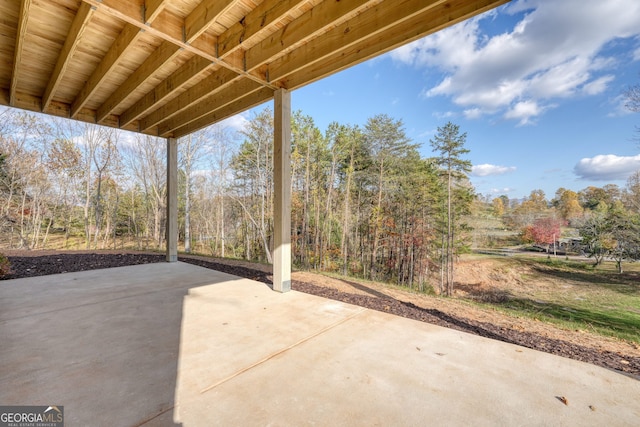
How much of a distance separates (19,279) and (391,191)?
12.5m

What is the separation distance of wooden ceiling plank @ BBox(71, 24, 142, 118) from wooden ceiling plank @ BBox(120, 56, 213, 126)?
67cm

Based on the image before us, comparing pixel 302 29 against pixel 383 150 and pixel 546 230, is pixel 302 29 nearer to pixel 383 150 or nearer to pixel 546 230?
pixel 383 150

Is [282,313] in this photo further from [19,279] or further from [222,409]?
[19,279]

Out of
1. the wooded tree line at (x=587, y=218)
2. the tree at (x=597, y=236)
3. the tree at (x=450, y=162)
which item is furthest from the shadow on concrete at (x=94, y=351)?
the tree at (x=597, y=236)

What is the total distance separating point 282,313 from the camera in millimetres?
2600

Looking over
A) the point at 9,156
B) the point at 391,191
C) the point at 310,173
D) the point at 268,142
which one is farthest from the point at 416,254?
the point at 9,156

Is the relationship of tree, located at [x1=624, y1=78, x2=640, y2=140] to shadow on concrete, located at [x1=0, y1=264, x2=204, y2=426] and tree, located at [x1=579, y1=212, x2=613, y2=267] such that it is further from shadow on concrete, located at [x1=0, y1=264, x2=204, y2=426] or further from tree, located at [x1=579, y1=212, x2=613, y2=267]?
shadow on concrete, located at [x1=0, y1=264, x2=204, y2=426]

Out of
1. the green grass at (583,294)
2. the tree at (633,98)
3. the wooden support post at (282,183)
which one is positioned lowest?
the green grass at (583,294)

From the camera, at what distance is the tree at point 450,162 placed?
43.6 feet

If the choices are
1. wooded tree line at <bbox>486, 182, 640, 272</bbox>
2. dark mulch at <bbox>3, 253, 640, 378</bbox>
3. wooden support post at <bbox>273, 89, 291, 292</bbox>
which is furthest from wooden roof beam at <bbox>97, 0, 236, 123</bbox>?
wooded tree line at <bbox>486, 182, 640, 272</bbox>

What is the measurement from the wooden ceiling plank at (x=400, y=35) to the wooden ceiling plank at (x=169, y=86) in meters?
1.14

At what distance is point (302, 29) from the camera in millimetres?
2316

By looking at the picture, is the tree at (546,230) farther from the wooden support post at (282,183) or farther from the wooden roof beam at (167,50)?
the wooden roof beam at (167,50)

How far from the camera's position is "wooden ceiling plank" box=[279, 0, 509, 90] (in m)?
1.88
